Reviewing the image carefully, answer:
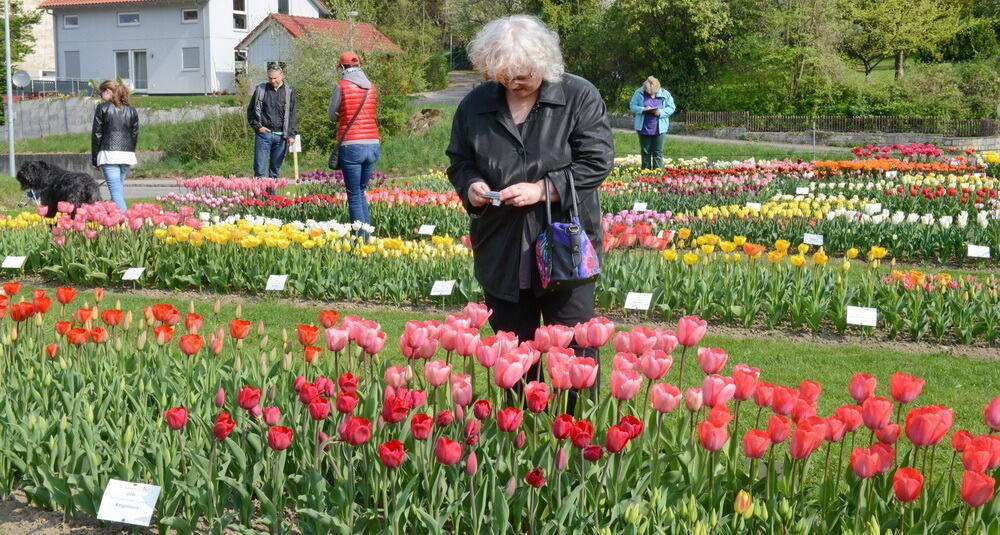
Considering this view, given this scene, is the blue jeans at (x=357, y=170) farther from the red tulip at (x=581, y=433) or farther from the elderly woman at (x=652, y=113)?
the red tulip at (x=581, y=433)

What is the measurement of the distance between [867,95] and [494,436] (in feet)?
96.5

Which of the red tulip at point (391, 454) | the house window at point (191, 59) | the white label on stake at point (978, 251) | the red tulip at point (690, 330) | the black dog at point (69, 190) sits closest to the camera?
the red tulip at point (391, 454)

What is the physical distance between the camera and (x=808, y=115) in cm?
3034

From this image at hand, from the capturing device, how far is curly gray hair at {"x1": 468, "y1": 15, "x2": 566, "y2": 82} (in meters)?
3.70

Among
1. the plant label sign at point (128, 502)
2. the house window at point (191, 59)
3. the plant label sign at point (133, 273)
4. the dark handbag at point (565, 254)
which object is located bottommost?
the plant label sign at point (128, 502)

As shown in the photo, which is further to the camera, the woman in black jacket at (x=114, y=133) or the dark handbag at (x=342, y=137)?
the woman in black jacket at (x=114, y=133)

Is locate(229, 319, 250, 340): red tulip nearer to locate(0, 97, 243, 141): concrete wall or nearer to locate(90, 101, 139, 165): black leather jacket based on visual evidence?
locate(90, 101, 139, 165): black leather jacket

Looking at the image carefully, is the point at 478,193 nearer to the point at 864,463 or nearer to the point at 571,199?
the point at 571,199

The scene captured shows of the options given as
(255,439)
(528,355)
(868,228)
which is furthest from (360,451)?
(868,228)

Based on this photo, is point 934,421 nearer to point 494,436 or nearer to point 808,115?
point 494,436

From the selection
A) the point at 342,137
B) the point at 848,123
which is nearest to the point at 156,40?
the point at 848,123

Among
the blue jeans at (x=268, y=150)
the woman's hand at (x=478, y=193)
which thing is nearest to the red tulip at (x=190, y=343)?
the woman's hand at (x=478, y=193)

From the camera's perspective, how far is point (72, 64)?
46531mm

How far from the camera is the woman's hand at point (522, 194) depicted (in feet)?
12.5
